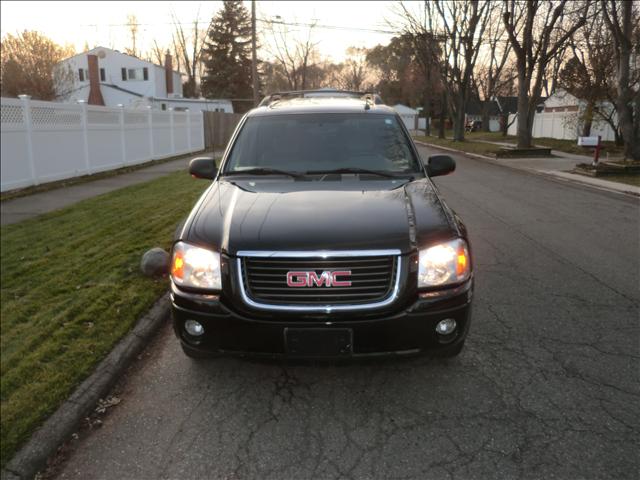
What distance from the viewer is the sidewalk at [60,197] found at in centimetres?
956

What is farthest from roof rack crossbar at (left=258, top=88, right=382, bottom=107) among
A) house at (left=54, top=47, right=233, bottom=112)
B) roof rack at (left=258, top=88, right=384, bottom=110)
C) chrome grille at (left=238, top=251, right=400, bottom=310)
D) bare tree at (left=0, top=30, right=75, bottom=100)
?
house at (left=54, top=47, right=233, bottom=112)

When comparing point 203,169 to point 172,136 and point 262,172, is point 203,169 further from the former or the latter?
point 172,136

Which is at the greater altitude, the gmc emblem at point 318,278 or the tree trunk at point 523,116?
the tree trunk at point 523,116

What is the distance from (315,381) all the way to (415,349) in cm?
80

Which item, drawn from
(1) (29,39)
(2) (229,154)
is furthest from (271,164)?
(1) (29,39)

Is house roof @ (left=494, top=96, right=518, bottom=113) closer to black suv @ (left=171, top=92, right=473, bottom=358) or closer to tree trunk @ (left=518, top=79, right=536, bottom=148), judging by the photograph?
tree trunk @ (left=518, top=79, right=536, bottom=148)

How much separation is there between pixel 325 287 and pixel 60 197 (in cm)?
1016

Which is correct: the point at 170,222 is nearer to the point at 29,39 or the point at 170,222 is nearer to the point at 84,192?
the point at 84,192

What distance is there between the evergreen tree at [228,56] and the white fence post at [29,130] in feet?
153

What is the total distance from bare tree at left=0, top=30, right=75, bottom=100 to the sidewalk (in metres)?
24.5

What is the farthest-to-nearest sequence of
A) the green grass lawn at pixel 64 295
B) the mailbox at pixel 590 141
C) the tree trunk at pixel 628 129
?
the tree trunk at pixel 628 129
the mailbox at pixel 590 141
the green grass lawn at pixel 64 295

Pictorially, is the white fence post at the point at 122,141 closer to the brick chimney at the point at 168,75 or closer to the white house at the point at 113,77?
the white house at the point at 113,77

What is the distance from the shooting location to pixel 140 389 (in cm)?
347

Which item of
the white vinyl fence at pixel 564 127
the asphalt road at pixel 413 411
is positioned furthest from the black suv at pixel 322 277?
the white vinyl fence at pixel 564 127
